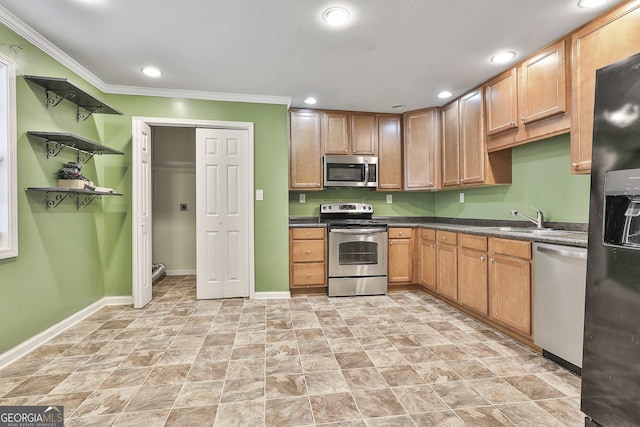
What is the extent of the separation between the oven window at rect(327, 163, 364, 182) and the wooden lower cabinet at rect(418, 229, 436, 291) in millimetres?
1121

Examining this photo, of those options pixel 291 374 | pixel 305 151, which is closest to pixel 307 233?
pixel 305 151

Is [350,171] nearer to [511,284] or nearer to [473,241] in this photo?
[473,241]

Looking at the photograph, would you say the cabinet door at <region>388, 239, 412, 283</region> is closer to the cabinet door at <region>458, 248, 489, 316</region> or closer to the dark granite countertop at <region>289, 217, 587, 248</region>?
the dark granite countertop at <region>289, 217, 587, 248</region>

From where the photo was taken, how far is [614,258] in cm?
127

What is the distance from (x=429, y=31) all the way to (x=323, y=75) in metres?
1.09

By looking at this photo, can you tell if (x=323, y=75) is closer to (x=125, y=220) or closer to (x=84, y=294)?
(x=125, y=220)

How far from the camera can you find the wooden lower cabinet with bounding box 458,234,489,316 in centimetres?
276

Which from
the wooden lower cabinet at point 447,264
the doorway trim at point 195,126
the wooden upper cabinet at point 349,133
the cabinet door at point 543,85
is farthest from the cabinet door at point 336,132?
the cabinet door at point 543,85

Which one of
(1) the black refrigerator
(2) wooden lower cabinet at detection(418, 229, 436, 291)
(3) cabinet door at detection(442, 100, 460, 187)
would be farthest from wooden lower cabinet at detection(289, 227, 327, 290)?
(1) the black refrigerator

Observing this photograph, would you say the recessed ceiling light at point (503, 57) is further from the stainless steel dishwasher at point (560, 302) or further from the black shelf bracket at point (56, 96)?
the black shelf bracket at point (56, 96)

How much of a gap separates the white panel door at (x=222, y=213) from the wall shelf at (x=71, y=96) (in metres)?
0.99

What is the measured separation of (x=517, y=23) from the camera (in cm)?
215

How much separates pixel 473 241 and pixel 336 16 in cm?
229

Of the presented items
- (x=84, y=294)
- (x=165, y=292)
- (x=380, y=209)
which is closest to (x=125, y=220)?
(x=84, y=294)
